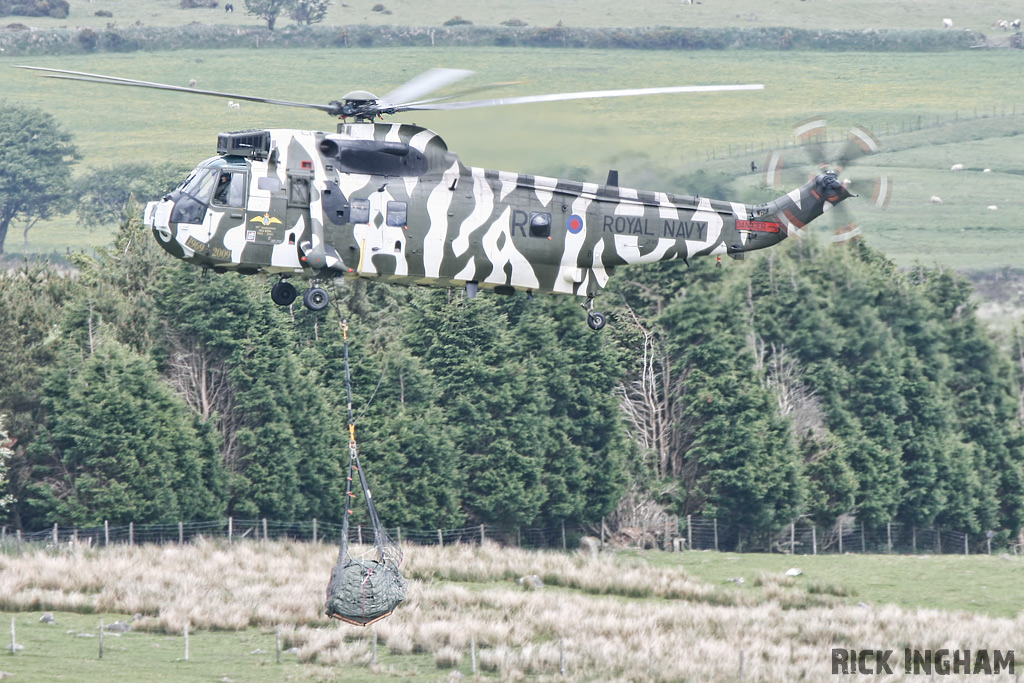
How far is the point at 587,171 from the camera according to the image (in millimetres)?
42875

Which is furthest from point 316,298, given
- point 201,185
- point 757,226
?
point 757,226

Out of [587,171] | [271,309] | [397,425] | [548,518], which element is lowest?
[548,518]

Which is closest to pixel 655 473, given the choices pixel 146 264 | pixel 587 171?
pixel 146 264

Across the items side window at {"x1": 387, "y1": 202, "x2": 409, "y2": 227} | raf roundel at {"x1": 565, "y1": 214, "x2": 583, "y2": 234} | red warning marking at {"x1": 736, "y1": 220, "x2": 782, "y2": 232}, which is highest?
side window at {"x1": 387, "y1": 202, "x2": 409, "y2": 227}

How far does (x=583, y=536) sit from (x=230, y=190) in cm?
4083

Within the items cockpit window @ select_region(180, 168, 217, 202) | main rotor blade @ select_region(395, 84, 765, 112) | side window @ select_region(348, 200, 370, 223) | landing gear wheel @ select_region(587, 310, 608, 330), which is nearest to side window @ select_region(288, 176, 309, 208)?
side window @ select_region(348, 200, 370, 223)

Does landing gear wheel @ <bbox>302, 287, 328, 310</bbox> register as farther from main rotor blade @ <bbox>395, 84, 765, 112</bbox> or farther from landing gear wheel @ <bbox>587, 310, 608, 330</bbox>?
landing gear wheel @ <bbox>587, 310, 608, 330</bbox>

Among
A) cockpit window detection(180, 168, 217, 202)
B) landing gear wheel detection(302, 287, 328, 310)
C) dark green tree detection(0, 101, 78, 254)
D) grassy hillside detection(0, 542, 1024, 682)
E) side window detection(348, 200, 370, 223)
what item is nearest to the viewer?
landing gear wheel detection(302, 287, 328, 310)

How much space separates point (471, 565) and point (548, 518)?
1334 cm

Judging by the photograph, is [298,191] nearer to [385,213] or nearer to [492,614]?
[385,213]

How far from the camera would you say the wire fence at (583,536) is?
202 feet

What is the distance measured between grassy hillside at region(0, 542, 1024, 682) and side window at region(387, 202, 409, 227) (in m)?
12.7

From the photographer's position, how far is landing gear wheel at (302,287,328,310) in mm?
32031

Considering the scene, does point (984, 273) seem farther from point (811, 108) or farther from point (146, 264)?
point (146, 264)
